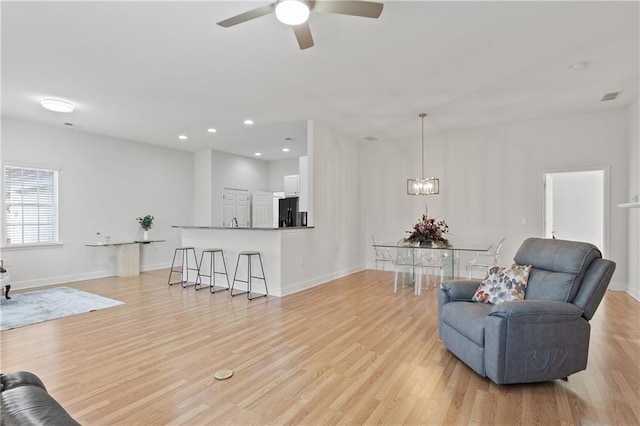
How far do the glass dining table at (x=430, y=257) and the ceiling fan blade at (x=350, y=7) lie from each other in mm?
3422


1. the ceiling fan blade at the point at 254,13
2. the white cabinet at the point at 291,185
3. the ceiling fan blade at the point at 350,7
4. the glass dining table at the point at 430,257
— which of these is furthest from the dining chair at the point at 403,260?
the white cabinet at the point at 291,185

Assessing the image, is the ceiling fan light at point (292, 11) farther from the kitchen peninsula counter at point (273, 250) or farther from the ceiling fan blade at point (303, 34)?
the kitchen peninsula counter at point (273, 250)

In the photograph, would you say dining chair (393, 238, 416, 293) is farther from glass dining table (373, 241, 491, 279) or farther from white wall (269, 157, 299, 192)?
white wall (269, 157, 299, 192)

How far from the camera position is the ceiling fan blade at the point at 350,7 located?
2.26m

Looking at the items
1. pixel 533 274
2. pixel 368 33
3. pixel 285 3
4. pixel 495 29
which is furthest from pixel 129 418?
pixel 495 29

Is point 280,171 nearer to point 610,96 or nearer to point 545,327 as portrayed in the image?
point 610,96

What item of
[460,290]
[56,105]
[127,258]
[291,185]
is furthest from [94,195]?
[460,290]

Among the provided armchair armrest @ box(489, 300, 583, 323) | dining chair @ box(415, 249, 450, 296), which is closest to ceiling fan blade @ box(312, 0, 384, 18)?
armchair armrest @ box(489, 300, 583, 323)

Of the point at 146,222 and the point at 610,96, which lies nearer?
the point at 610,96

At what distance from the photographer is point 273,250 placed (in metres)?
5.12

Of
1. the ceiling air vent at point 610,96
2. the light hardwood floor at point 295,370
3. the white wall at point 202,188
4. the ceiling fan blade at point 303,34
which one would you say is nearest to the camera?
the light hardwood floor at point 295,370

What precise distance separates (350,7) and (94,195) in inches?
258

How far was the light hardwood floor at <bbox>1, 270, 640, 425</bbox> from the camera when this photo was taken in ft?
6.73

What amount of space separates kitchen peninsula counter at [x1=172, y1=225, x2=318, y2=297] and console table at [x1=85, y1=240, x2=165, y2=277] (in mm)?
1890
